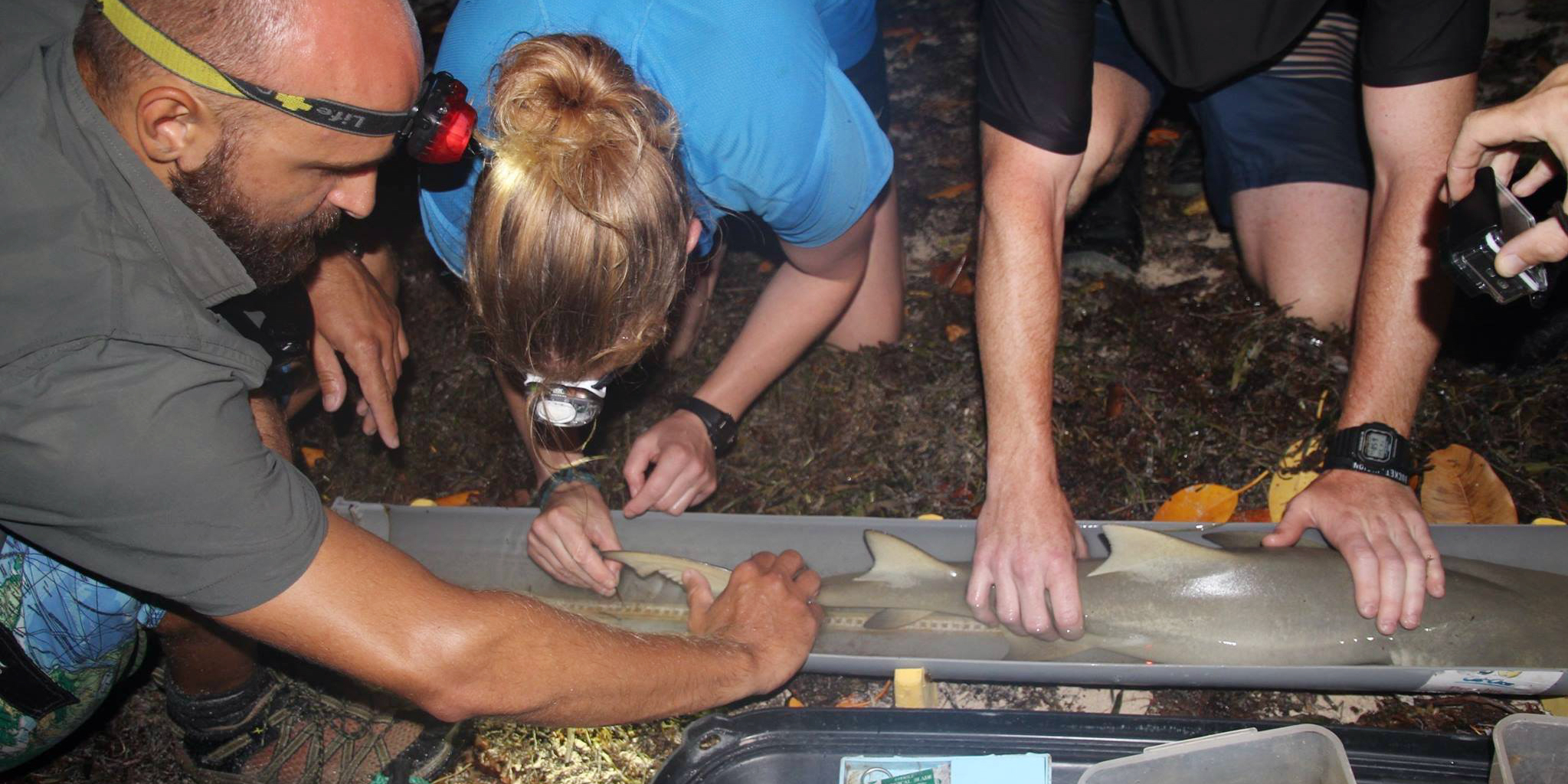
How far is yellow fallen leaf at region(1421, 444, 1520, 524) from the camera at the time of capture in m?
2.22

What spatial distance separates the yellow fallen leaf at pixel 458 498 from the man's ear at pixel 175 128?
4.81 feet

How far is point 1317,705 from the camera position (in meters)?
2.08

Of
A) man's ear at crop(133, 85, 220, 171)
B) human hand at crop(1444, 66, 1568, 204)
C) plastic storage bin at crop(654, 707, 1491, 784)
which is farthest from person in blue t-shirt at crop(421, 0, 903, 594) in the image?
human hand at crop(1444, 66, 1568, 204)

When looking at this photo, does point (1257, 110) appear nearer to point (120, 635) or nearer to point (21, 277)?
point (21, 277)

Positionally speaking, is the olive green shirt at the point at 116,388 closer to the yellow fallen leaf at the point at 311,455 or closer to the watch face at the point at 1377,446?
the yellow fallen leaf at the point at 311,455

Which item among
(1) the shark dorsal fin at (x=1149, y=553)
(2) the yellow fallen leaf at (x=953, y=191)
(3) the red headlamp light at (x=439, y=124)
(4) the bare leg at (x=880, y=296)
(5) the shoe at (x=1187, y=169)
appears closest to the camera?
(3) the red headlamp light at (x=439, y=124)

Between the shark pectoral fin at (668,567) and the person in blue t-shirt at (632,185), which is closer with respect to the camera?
the person in blue t-shirt at (632,185)

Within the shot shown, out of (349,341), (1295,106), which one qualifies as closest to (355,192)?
(349,341)

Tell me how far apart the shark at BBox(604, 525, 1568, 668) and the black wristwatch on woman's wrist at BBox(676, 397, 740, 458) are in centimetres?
68

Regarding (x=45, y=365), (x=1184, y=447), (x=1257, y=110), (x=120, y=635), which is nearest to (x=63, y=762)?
(x=120, y=635)

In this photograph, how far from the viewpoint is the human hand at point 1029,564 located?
1.96 m

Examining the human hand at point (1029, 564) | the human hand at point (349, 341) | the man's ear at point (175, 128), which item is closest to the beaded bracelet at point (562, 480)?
the human hand at point (349, 341)

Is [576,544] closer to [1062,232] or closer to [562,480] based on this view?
[562,480]

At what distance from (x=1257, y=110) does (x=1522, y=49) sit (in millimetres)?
1346
